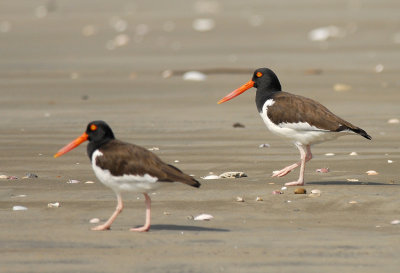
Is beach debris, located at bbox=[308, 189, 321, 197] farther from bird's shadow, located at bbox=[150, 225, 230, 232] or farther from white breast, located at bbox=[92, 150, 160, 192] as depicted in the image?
white breast, located at bbox=[92, 150, 160, 192]

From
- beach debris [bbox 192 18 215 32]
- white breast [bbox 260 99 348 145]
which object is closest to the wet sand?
beach debris [bbox 192 18 215 32]

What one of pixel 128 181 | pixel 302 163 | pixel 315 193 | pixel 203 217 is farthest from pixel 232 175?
pixel 128 181

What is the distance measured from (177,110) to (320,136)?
17.4 feet

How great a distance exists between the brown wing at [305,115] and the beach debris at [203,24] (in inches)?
640

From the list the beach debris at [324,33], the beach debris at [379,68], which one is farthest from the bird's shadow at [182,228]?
the beach debris at [324,33]

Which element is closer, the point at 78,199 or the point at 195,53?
the point at 78,199

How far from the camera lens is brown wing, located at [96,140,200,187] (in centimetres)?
732

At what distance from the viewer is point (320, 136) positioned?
957 centimetres

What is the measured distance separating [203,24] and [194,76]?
30.2 feet

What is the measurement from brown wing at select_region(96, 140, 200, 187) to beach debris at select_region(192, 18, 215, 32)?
61.0ft

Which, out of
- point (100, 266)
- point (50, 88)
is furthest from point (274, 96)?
point (50, 88)

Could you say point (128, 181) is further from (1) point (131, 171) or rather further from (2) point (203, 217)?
(2) point (203, 217)

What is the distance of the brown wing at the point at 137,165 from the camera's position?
24.0ft

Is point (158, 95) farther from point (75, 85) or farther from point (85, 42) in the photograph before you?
point (85, 42)
